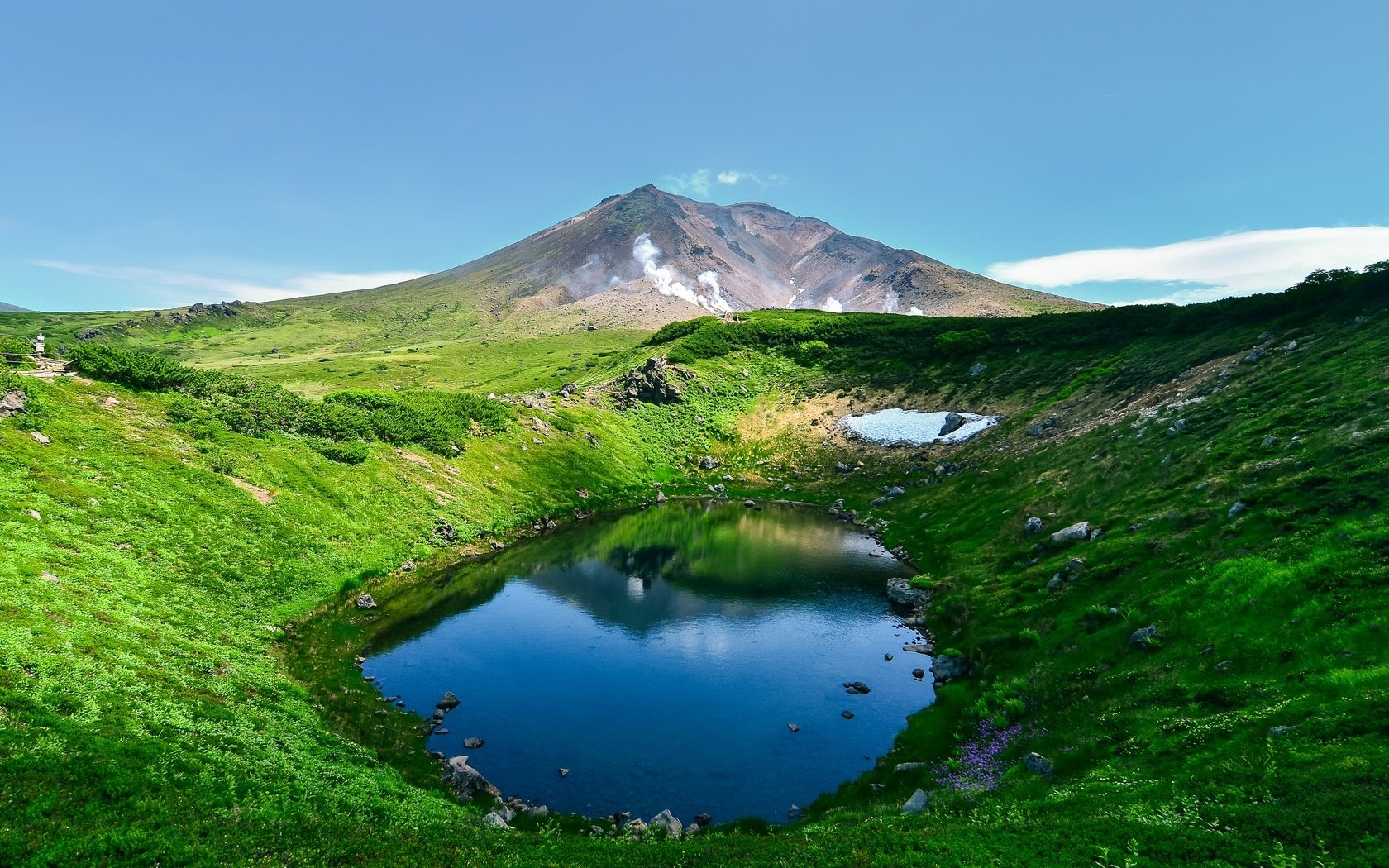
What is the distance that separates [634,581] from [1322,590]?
153 feet

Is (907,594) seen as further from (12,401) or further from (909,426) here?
(12,401)

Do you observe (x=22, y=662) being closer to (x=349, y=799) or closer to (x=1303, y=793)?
(x=349, y=799)

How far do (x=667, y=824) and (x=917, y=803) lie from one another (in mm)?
10629

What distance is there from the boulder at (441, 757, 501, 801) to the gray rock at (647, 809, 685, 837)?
7860 millimetres

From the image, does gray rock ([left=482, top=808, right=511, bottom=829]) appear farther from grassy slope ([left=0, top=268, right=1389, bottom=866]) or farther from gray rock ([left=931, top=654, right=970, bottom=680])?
gray rock ([left=931, top=654, right=970, bottom=680])

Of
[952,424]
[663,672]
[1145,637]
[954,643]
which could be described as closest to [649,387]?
[952,424]

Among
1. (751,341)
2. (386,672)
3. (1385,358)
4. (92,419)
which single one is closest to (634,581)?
(386,672)

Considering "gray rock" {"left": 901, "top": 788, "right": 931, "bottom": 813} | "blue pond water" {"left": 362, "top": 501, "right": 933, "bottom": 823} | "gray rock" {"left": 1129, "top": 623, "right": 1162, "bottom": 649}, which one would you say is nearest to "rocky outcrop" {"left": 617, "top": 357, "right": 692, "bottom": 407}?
"blue pond water" {"left": 362, "top": 501, "right": 933, "bottom": 823}

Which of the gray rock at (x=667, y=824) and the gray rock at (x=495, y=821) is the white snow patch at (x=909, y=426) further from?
the gray rock at (x=495, y=821)

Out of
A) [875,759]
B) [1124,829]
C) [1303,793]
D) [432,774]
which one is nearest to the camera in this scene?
[1303,793]

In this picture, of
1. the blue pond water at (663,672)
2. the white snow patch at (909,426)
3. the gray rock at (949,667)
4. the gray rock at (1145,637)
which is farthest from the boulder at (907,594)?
the white snow patch at (909,426)

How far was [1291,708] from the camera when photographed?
18922mm

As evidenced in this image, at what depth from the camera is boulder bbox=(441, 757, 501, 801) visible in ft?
85.9

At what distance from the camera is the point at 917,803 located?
23391 mm
